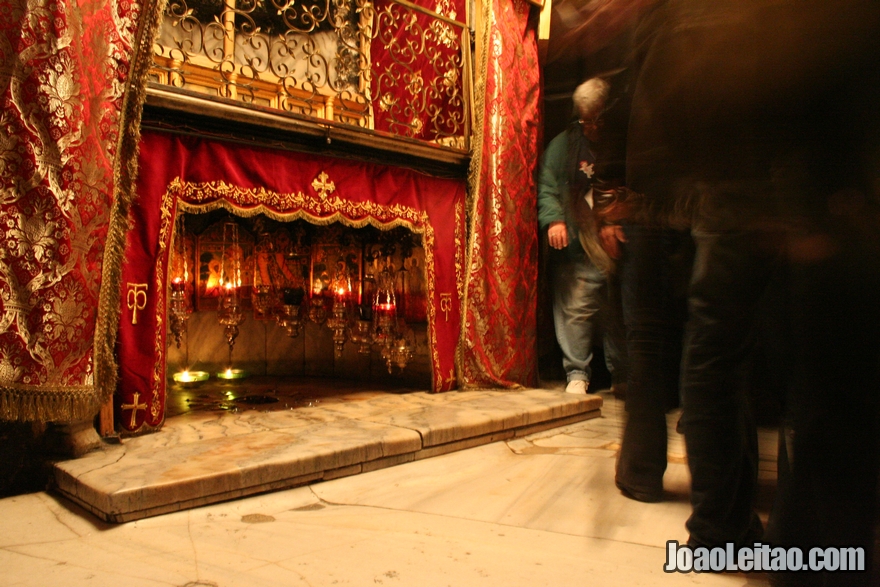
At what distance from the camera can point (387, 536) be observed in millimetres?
1760

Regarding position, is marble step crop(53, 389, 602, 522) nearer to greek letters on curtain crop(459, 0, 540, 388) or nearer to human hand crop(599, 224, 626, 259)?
greek letters on curtain crop(459, 0, 540, 388)

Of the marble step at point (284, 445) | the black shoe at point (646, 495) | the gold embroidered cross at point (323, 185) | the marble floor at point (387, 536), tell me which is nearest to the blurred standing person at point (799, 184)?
the marble floor at point (387, 536)

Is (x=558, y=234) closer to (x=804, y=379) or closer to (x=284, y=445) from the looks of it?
(x=284, y=445)

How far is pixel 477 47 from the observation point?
13.1ft

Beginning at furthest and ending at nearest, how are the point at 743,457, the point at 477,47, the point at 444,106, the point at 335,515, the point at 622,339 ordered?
the point at 444,106, the point at 477,47, the point at 335,515, the point at 622,339, the point at 743,457

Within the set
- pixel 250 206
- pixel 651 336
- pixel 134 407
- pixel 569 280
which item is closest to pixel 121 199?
pixel 250 206

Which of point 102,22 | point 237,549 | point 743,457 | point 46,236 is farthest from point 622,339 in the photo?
point 102,22

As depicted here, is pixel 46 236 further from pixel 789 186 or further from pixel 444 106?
pixel 444 106

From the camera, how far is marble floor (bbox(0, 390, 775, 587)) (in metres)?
1.48

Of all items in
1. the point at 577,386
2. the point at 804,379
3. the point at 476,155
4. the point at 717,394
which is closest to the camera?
the point at 804,379

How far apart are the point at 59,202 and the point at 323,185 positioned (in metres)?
1.37

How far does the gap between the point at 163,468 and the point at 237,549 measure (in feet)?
1.85

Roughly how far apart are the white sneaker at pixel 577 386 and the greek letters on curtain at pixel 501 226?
25 cm

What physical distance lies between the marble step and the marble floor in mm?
59
